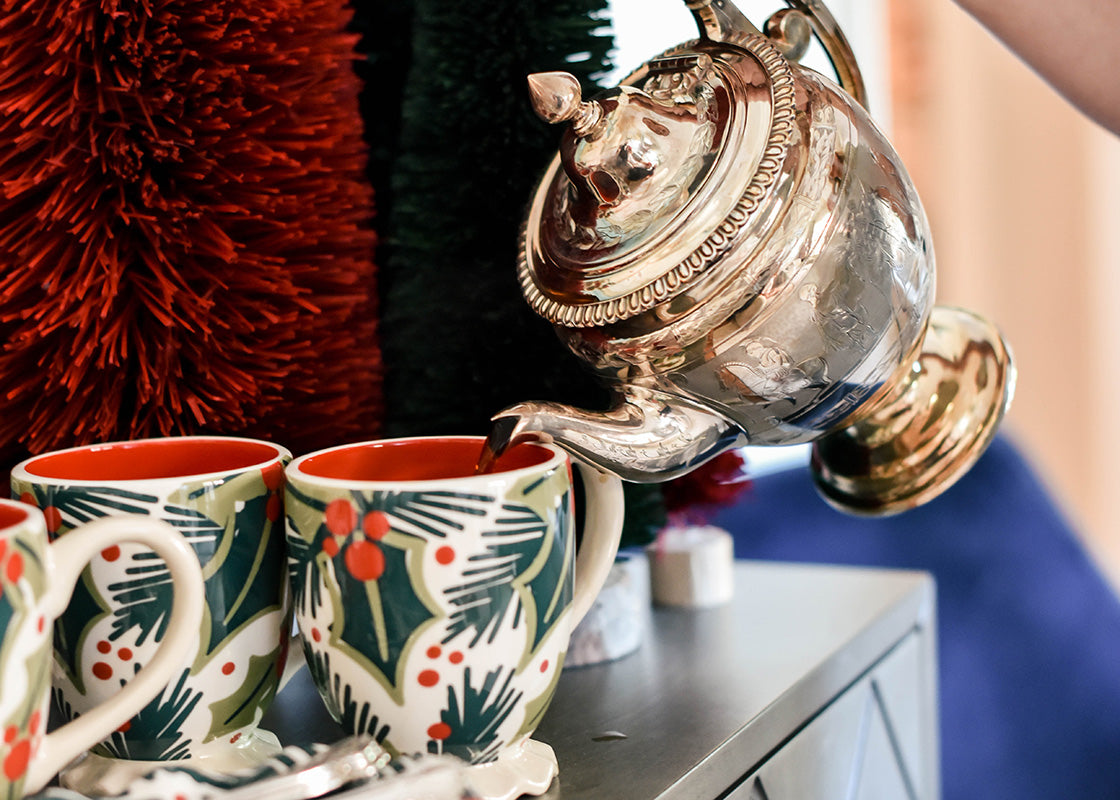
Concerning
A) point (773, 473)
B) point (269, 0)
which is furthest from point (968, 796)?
point (269, 0)

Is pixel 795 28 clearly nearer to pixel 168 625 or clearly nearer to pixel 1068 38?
pixel 1068 38

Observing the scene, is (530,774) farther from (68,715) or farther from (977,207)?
(977,207)

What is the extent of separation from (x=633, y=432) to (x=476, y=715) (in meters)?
0.11

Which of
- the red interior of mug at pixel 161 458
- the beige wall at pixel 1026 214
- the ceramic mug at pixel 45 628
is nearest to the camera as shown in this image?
the ceramic mug at pixel 45 628

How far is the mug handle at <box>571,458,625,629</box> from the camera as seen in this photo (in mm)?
385

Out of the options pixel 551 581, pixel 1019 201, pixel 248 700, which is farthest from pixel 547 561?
pixel 1019 201

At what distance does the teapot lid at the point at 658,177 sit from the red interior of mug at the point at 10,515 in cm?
18

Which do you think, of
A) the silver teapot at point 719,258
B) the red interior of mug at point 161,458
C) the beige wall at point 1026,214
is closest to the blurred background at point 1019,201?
the beige wall at point 1026,214

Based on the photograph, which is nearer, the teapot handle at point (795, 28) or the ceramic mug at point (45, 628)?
the ceramic mug at point (45, 628)

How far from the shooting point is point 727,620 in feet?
1.84

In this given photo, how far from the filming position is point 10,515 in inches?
11.3

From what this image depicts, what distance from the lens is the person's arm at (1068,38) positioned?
17.8 inches

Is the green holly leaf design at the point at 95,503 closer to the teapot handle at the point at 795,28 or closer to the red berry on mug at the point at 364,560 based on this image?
the red berry on mug at the point at 364,560

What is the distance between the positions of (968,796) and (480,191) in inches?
29.1
